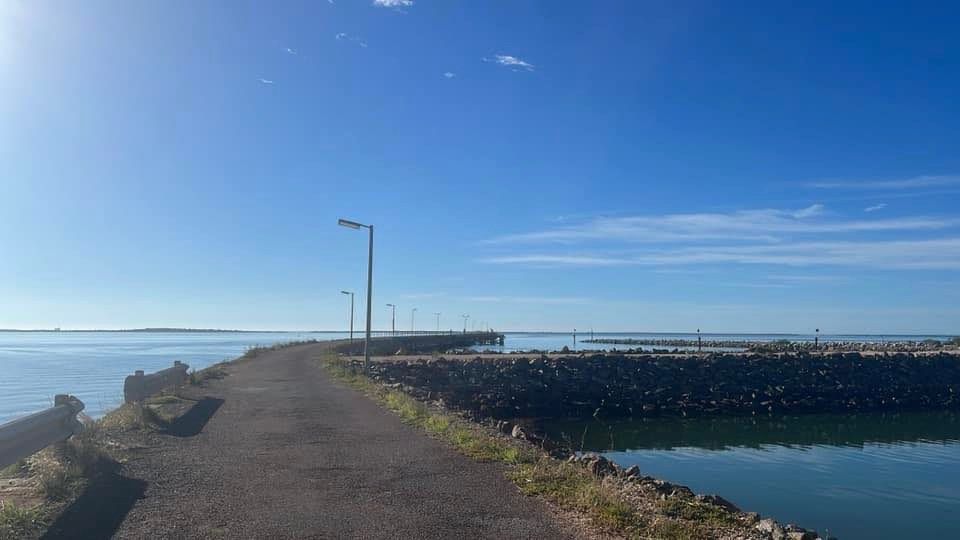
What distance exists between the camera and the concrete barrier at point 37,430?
328 inches

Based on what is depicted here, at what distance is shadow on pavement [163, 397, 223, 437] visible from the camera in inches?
547

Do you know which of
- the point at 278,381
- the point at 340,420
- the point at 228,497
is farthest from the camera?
the point at 278,381

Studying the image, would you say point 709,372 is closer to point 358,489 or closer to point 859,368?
point 859,368

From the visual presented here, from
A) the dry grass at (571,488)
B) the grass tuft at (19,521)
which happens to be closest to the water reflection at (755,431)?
the dry grass at (571,488)

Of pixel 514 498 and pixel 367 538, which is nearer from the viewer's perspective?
pixel 367 538

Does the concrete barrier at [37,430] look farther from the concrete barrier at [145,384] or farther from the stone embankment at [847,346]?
the stone embankment at [847,346]

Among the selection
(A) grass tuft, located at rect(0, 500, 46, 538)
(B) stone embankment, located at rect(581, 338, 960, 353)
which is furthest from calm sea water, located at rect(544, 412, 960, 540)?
(B) stone embankment, located at rect(581, 338, 960, 353)

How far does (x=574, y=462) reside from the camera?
11273 mm

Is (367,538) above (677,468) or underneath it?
above

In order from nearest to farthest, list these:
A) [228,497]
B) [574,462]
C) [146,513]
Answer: [146,513] < [228,497] < [574,462]

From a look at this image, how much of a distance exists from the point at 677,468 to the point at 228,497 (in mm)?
13994

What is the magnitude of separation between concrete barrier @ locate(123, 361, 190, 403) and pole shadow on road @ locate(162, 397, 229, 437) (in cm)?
102

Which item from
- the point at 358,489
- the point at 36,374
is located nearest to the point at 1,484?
the point at 358,489

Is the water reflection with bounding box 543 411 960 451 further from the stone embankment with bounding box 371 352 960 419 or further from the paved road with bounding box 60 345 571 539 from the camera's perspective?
the paved road with bounding box 60 345 571 539
